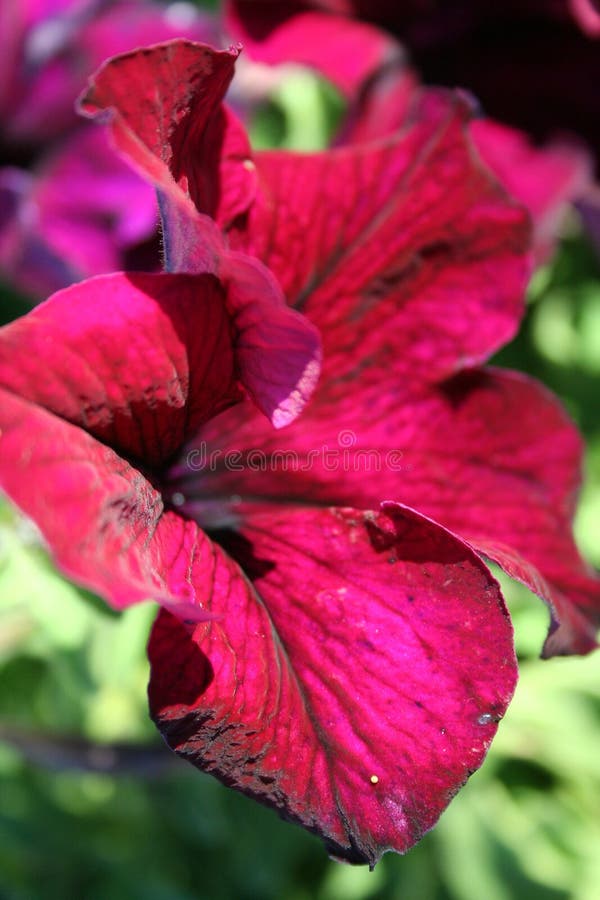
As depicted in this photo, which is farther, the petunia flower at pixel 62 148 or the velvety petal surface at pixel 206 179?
the petunia flower at pixel 62 148

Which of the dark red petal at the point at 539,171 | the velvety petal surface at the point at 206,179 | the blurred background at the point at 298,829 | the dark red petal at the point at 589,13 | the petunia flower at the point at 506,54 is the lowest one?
the blurred background at the point at 298,829

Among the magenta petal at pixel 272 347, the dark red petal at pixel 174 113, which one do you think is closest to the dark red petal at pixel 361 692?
the magenta petal at pixel 272 347

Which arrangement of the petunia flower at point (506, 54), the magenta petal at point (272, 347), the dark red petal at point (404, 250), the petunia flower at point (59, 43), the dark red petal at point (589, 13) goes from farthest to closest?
the petunia flower at point (59, 43) < the petunia flower at point (506, 54) < the dark red petal at point (589, 13) < the dark red petal at point (404, 250) < the magenta petal at point (272, 347)

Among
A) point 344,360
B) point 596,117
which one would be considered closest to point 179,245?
point 344,360

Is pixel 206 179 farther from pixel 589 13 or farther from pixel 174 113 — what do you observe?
pixel 589 13

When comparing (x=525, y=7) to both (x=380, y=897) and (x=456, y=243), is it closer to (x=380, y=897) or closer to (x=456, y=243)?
(x=456, y=243)

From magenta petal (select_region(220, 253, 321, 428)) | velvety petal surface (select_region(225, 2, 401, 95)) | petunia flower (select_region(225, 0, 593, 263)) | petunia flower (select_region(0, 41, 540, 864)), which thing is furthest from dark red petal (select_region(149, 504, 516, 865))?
velvety petal surface (select_region(225, 2, 401, 95))

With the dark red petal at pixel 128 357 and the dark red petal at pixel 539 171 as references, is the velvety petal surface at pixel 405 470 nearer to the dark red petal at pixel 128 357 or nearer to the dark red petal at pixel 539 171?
the dark red petal at pixel 128 357
